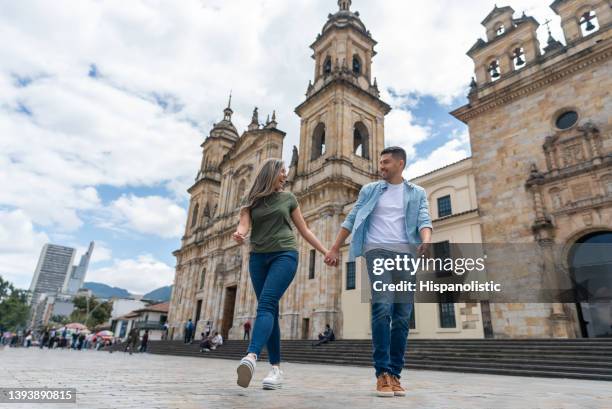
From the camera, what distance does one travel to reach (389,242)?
3607mm

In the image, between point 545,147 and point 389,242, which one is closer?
point 389,242

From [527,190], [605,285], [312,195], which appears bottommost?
[605,285]

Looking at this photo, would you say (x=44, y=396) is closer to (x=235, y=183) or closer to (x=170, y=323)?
(x=235, y=183)

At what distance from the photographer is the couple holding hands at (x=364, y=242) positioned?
3324 mm

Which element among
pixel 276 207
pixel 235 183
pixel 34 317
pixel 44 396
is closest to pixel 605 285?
pixel 276 207

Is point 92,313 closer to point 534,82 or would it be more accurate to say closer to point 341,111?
point 341,111

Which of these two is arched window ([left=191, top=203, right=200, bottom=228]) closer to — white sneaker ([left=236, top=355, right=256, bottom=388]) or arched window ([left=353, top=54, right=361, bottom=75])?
arched window ([left=353, top=54, right=361, bottom=75])

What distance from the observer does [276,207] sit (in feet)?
12.2

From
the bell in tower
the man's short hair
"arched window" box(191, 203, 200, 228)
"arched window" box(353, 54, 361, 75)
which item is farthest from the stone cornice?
"arched window" box(191, 203, 200, 228)

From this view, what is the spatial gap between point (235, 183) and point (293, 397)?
34517 millimetres

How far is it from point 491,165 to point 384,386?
49.5ft

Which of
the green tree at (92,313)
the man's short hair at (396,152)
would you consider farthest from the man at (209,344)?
the green tree at (92,313)

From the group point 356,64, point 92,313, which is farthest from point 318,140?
point 92,313

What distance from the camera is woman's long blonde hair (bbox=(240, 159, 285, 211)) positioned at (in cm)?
377
